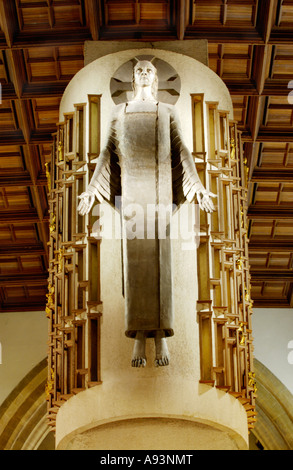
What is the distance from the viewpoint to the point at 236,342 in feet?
43.7

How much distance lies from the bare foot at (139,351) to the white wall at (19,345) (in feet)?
35.6

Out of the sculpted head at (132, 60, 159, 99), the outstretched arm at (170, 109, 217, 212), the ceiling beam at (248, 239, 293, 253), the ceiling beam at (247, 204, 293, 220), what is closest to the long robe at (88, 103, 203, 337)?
the outstretched arm at (170, 109, 217, 212)

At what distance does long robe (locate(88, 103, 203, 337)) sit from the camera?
12602 millimetres

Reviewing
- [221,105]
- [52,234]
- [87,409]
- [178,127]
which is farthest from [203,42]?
[87,409]

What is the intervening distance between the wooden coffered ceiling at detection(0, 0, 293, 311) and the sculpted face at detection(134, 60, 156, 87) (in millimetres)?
3699

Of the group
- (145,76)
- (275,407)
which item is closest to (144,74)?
(145,76)

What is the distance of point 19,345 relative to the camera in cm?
2325

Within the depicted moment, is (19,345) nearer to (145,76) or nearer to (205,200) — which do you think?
(145,76)

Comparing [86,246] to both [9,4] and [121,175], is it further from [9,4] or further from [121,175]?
[9,4]

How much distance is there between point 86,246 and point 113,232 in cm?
43

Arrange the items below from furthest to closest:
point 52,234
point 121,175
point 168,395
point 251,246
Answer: point 251,246 < point 52,234 < point 121,175 < point 168,395

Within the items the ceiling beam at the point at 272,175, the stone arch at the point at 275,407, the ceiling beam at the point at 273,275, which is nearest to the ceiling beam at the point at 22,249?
the ceiling beam at the point at 273,275

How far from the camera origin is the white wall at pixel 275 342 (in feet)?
75.4

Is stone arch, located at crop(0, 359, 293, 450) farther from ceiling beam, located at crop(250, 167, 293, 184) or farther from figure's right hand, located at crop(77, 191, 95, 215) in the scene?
figure's right hand, located at crop(77, 191, 95, 215)
